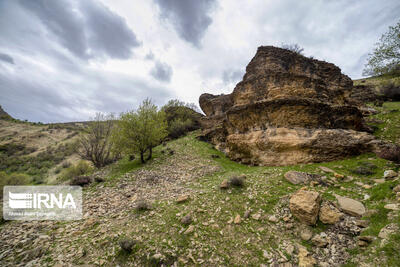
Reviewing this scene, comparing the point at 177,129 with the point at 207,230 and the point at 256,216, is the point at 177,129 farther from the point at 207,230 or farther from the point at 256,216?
the point at 256,216

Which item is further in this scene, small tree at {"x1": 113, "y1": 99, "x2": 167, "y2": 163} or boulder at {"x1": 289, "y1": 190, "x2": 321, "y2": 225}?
small tree at {"x1": 113, "y1": 99, "x2": 167, "y2": 163}

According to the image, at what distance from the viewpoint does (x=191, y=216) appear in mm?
6078

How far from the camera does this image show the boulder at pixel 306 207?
4.72 m

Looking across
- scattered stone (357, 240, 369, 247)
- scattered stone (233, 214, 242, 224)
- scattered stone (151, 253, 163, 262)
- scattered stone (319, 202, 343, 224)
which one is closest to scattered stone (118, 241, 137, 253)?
scattered stone (151, 253, 163, 262)

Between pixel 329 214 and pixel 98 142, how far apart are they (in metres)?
24.2

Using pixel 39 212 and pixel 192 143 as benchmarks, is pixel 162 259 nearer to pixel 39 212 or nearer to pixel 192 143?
pixel 39 212

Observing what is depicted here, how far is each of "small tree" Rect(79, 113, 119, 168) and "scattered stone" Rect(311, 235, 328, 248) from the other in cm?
2045

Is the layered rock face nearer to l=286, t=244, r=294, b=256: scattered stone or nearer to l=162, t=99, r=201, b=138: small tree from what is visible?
l=286, t=244, r=294, b=256: scattered stone

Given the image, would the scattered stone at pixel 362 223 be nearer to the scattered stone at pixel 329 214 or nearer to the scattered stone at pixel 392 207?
the scattered stone at pixel 329 214

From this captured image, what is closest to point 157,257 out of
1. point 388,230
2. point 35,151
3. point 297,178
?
point 388,230

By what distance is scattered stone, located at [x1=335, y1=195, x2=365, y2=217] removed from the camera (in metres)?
4.57

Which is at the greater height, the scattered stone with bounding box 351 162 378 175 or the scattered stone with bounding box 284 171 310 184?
the scattered stone with bounding box 351 162 378 175

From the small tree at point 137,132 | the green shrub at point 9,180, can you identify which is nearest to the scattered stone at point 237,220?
the small tree at point 137,132

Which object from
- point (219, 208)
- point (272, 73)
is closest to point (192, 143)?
point (272, 73)
